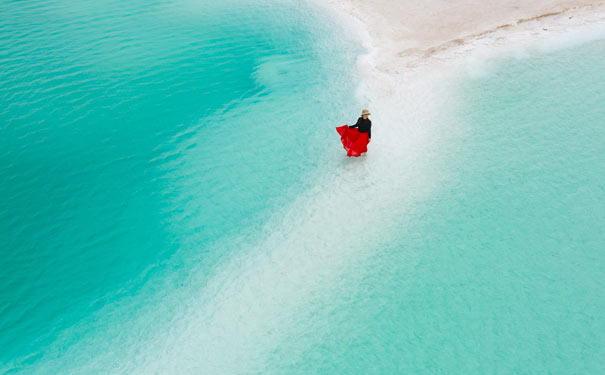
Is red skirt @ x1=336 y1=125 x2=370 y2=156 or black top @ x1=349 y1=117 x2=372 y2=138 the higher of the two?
black top @ x1=349 y1=117 x2=372 y2=138

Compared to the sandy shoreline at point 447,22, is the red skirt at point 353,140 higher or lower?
lower

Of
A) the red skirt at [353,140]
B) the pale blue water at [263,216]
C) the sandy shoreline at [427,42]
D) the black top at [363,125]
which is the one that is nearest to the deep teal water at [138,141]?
the pale blue water at [263,216]

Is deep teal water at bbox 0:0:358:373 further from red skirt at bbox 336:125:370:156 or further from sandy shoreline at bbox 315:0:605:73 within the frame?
sandy shoreline at bbox 315:0:605:73

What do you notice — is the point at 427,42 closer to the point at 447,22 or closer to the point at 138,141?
the point at 447,22

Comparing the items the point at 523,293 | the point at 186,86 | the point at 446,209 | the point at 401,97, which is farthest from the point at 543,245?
the point at 186,86

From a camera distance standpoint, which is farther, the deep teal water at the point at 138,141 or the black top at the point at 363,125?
the black top at the point at 363,125

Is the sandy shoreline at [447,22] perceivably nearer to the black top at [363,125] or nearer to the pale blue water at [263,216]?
the pale blue water at [263,216]

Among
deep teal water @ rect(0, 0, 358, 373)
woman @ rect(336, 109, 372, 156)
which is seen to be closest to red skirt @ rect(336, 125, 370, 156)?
woman @ rect(336, 109, 372, 156)
